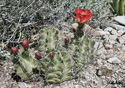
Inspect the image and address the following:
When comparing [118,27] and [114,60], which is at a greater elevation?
[118,27]

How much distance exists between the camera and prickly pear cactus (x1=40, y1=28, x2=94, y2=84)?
2091mm

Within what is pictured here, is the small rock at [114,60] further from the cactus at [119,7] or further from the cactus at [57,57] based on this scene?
the cactus at [119,7]

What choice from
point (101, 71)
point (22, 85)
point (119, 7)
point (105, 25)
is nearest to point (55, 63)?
point (22, 85)

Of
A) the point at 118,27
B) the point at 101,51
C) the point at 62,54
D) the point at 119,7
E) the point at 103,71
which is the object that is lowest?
the point at 103,71

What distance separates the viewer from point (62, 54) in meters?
2.09

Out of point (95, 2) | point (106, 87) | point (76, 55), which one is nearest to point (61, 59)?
point (76, 55)

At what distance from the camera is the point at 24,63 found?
84.3 inches

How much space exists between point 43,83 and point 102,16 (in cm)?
208

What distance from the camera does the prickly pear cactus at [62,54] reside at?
2091mm

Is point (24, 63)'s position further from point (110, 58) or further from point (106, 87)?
point (110, 58)

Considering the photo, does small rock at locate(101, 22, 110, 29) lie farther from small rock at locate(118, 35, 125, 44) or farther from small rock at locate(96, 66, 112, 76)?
small rock at locate(96, 66, 112, 76)

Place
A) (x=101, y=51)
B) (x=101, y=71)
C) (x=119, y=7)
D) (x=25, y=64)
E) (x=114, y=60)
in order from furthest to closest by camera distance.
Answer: (x=119, y=7)
(x=101, y=51)
(x=114, y=60)
(x=101, y=71)
(x=25, y=64)

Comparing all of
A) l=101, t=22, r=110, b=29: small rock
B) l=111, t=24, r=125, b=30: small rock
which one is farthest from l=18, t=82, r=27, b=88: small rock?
l=111, t=24, r=125, b=30: small rock

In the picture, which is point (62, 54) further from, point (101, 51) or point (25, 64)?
point (101, 51)
